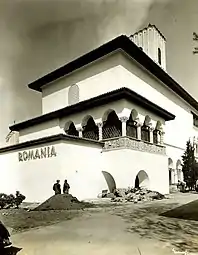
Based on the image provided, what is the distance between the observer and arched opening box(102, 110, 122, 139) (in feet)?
7.42

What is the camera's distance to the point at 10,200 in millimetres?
1327

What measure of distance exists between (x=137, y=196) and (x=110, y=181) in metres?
0.22

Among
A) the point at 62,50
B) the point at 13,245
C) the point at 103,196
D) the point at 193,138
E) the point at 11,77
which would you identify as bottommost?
the point at 13,245

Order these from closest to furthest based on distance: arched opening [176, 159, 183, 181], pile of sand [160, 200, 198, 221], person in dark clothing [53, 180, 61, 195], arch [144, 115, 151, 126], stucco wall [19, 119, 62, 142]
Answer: pile of sand [160, 200, 198, 221], person in dark clothing [53, 180, 61, 195], arched opening [176, 159, 183, 181], stucco wall [19, 119, 62, 142], arch [144, 115, 151, 126]

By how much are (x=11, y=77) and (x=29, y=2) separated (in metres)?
0.30

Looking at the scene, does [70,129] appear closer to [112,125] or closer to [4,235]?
[112,125]

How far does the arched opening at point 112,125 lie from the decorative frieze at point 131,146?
112mm

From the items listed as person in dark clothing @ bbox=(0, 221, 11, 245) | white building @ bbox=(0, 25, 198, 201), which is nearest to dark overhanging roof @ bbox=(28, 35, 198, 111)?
white building @ bbox=(0, 25, 198, 201)

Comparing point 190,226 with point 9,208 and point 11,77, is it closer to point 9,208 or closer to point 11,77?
point 9,208

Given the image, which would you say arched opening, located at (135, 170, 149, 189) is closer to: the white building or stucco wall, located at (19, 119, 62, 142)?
the white building

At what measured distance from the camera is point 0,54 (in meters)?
1.37

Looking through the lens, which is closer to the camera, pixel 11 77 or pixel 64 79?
pixel 11 77

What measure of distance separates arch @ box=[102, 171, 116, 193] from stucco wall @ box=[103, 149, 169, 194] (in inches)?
0.7

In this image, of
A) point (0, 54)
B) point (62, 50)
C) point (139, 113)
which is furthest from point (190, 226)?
point (139, 113)
